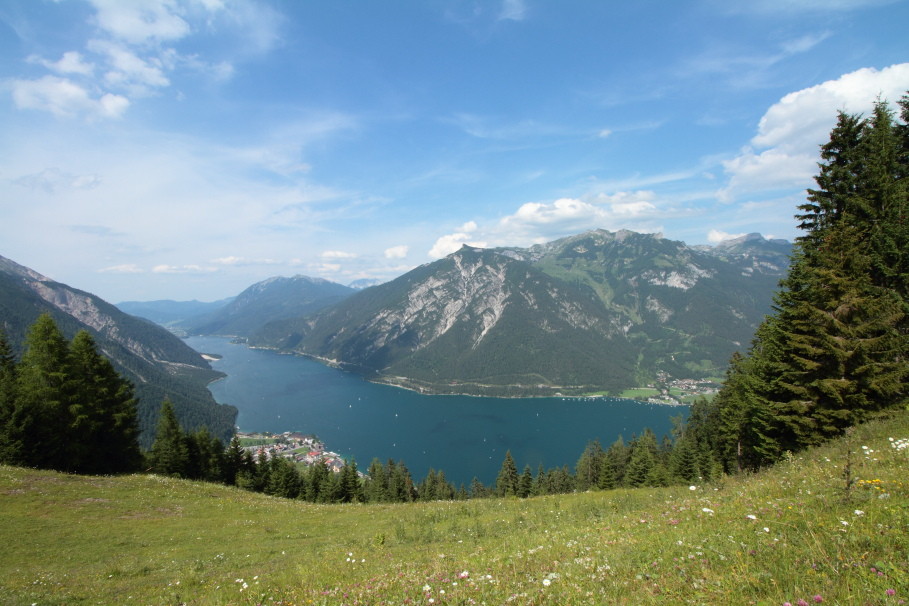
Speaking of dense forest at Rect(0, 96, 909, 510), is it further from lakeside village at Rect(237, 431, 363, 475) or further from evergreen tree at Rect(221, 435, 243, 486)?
lakeside village at Rect(237, 431, 363, 475)

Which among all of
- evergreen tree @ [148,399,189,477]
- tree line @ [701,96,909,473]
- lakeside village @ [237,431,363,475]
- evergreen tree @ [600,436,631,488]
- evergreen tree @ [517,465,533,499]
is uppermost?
tree line @ [701,96,909,473]

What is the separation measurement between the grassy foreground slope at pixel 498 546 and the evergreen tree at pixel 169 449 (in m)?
21.1

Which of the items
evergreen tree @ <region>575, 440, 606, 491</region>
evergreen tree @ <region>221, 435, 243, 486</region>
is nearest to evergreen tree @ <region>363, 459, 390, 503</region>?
evergreen tree @ <region>221, 435, 243, 486</region>

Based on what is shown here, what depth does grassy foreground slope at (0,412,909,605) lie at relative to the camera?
5.70 m

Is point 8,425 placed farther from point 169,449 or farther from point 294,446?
point 294,446

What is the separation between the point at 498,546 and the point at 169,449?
47027 millimetres

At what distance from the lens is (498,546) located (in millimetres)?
11852

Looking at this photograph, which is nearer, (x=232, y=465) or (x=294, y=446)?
(x=232, y=465)

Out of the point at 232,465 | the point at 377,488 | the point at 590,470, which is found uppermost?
the point at 232,465

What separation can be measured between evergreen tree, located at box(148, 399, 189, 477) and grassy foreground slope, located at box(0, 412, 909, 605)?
2114 centimetres

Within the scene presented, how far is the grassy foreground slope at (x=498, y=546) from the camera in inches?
224

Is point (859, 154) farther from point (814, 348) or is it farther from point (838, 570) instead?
point (838, 570)

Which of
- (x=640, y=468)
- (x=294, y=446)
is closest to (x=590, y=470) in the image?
(x=640, y=468)

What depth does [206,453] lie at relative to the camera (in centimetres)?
5038
